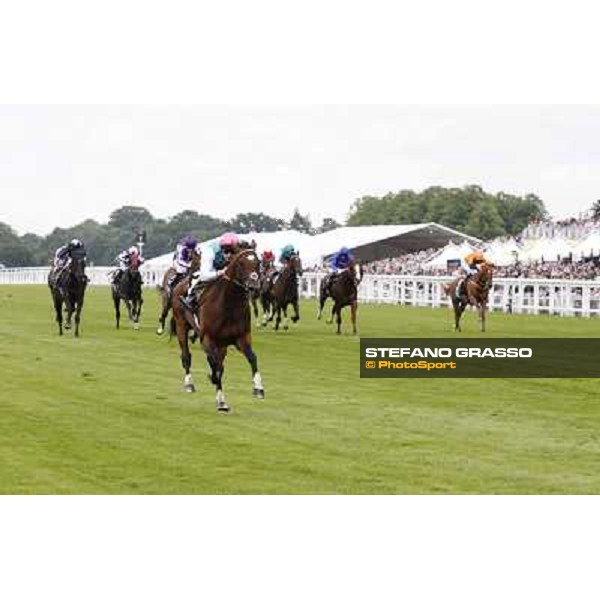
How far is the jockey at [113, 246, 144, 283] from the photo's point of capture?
33.2 m

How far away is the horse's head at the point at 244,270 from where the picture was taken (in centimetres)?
1555

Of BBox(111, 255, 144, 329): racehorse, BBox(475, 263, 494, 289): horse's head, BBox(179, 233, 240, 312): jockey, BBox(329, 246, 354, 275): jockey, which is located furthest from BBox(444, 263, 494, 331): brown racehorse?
BBox(179, 233, 240, 312): jockey

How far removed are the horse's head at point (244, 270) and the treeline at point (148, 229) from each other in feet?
32.0

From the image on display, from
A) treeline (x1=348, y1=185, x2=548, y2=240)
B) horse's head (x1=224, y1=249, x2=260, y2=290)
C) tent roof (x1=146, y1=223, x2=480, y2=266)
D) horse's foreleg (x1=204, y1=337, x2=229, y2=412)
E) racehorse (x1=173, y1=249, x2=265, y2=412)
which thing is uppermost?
treeline (x1=348, y1=185, x2=548, y2=240)

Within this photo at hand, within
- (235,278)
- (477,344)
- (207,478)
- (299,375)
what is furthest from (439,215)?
(207,478)

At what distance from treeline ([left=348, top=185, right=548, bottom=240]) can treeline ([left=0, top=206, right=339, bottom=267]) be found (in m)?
3.07

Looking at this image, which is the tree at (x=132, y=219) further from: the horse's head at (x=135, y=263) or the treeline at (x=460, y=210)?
the treeline at (x=460, y=210)

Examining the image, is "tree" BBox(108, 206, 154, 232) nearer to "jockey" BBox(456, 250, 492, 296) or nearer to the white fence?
"jockey" BBox(456, 250, 492, 296)

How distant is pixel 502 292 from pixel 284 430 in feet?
95.1

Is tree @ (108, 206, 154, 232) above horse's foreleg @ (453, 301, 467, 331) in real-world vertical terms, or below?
above

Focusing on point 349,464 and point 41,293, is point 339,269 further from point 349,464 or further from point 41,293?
point 41,293

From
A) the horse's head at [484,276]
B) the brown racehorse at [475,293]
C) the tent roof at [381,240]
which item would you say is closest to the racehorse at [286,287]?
the brown racehorse at [475,293]

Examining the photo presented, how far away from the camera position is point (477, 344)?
1083 inches

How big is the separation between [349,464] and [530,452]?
1.94m
